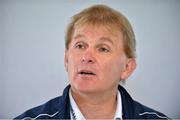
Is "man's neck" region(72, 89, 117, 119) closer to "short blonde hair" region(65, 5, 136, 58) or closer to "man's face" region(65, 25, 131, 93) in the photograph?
"man's face" region(65, 25, 131, 93)

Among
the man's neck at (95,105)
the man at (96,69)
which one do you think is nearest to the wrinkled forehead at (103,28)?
the man at (96,69)

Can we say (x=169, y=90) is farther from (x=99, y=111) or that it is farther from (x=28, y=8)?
(x=28, y=8)

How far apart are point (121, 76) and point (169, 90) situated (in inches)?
23.7

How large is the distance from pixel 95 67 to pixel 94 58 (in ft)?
0.14

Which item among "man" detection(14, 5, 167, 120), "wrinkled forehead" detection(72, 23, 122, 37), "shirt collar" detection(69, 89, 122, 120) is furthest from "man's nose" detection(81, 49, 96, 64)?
"shirt collar" detection(69, 89, 122, 120)

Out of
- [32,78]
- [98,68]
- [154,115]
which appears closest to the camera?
[98,68]

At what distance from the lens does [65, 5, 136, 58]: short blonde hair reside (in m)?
1.36

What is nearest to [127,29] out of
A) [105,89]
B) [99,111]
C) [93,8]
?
[93,8]

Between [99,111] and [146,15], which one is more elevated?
[146,15]

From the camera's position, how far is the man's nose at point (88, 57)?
124cm

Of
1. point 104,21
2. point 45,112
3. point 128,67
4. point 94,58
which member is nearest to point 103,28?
point 104,21

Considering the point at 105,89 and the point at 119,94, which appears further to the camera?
the point at 119,94

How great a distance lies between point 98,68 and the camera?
4.13ft

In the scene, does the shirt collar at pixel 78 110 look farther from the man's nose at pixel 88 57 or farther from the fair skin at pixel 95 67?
the man's nose at pixel 88 57
